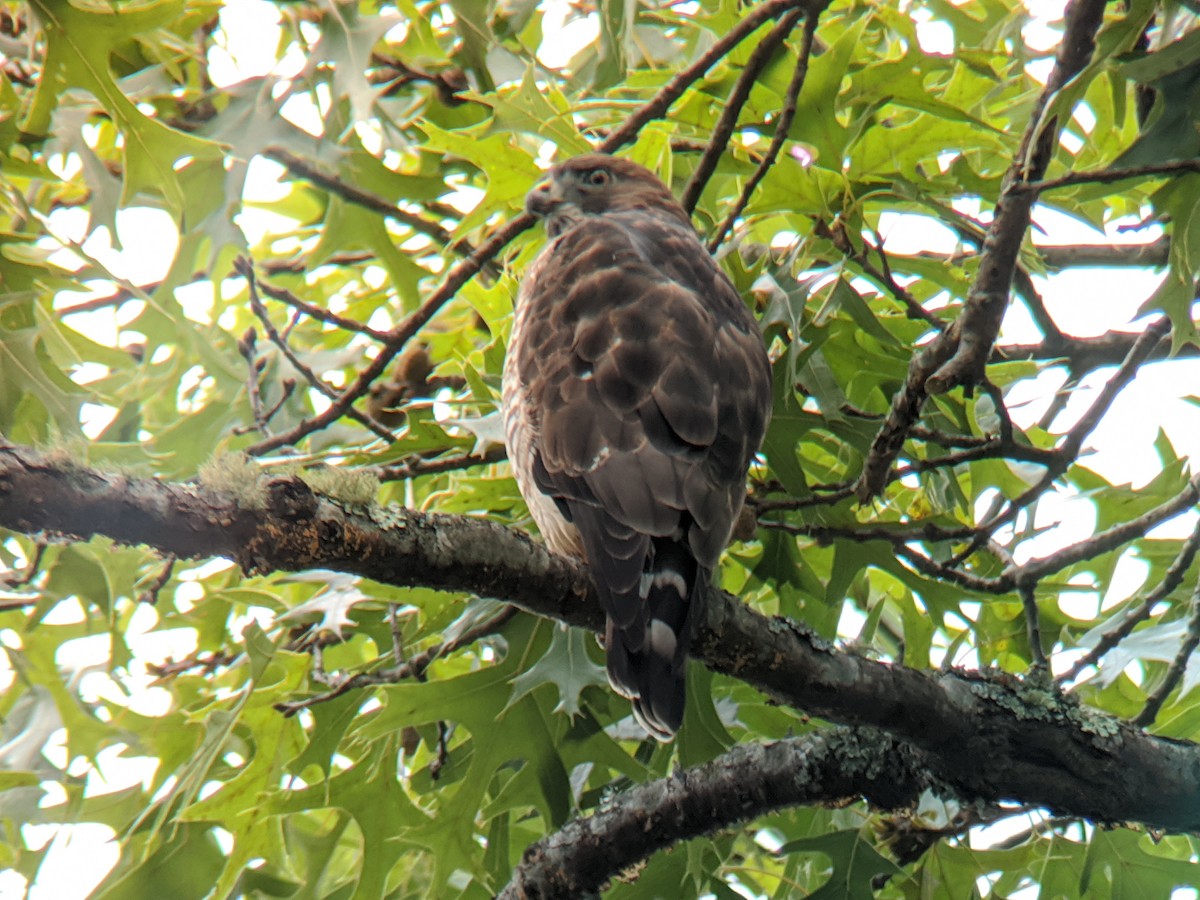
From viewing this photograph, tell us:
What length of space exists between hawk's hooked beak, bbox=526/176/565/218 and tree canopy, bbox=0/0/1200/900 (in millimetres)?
185

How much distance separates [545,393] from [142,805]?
2.11 metres

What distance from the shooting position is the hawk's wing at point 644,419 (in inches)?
113

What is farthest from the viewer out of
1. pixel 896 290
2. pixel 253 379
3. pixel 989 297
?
pixel 253 379

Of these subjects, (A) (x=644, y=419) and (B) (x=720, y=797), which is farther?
(A) (x=644, y=419)

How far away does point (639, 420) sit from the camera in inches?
130

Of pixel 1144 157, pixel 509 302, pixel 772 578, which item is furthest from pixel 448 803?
pixel 1144 157

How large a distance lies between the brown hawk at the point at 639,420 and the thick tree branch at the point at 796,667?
131mm

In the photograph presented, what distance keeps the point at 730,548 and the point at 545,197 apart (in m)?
1.40

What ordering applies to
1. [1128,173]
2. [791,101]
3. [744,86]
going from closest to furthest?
1. [1128,173]
2. [791,101]
3. [744,86]

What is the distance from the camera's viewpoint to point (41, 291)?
3.83 m

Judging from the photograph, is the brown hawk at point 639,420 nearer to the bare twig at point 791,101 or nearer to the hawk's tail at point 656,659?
the hawk's tail at point 656,659

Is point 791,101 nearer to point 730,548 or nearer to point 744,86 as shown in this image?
point 744,86

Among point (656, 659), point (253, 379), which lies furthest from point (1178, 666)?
point (253, 379)

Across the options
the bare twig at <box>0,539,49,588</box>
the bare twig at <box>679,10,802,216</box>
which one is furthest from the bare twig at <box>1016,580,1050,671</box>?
the bare twig at <box>0,539,49,588</box>
